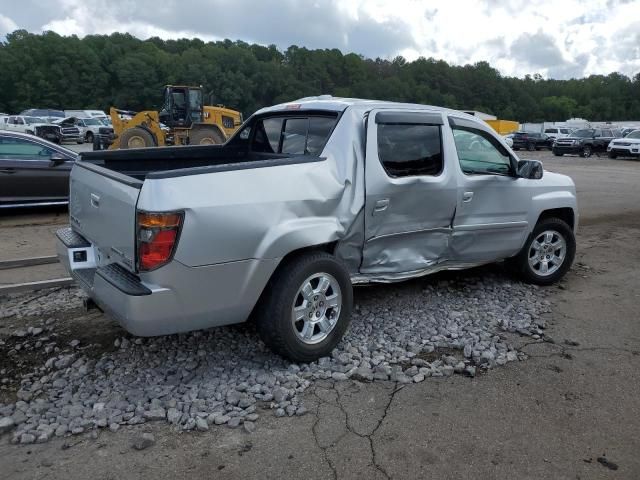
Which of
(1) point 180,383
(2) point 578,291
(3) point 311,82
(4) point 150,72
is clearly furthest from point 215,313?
(3) point 311,82

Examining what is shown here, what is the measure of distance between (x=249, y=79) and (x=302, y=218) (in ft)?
321

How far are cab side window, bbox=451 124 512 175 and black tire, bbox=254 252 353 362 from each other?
6.14 feet

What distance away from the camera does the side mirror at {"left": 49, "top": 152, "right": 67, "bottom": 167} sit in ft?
30.7

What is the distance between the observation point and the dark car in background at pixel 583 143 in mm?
32594

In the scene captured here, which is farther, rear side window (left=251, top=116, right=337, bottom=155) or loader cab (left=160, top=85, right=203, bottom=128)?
loader cab (left=160, top=85, right=203, bottom=128)

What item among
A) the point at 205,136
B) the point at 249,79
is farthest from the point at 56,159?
the point at 249,79

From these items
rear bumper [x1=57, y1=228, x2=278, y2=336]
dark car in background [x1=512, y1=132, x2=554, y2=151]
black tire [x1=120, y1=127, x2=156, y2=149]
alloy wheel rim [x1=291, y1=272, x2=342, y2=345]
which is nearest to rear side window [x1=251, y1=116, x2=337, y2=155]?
alloy wheel rim [x1=291, y1=272, x2=342, y2=345]

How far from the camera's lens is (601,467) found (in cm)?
291

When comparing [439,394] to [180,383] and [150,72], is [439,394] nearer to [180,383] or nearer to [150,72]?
[180,383]

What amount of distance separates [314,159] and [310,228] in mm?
526

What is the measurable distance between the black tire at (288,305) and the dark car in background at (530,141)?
38806 millimetres

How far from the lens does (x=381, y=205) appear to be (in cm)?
431

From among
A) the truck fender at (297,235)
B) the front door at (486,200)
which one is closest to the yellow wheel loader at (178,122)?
the front door at (486,200)

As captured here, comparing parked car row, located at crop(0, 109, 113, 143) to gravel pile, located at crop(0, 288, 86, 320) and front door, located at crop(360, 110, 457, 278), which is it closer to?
gravel pile, located at crop(0, 288, 86, 320)
